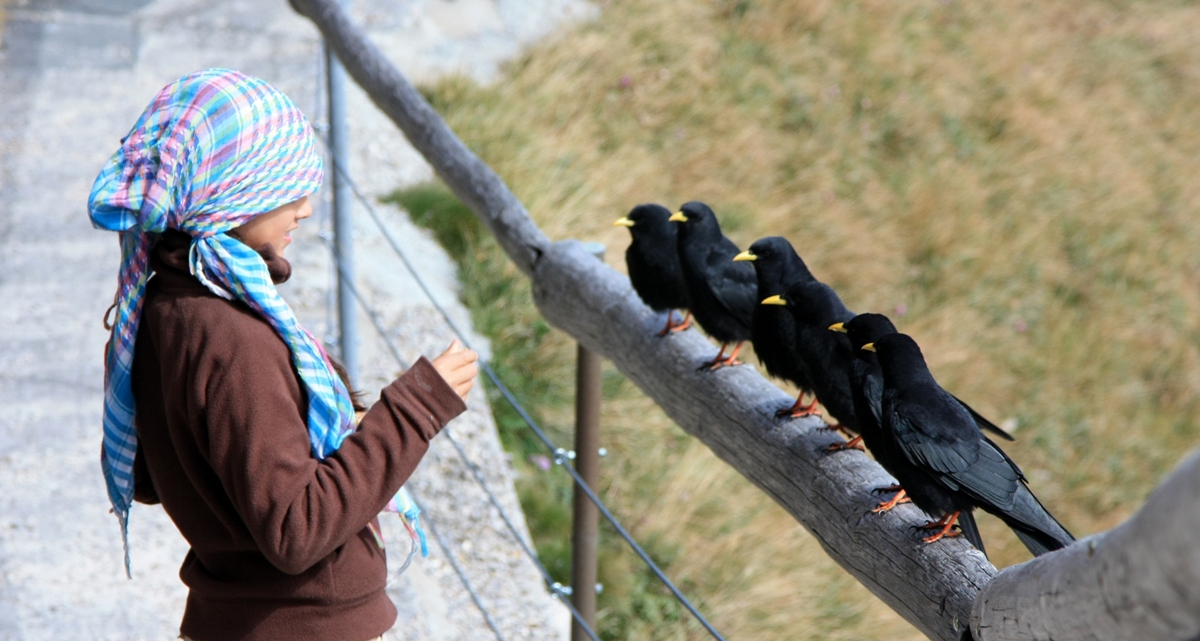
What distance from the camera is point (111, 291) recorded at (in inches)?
182

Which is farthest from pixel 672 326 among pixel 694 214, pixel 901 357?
pixel 901 357

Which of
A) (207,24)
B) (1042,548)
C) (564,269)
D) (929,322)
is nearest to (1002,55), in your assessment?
(929,322)

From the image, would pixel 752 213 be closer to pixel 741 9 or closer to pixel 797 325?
pixel 741 9

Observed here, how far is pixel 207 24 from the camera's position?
7.54 metres

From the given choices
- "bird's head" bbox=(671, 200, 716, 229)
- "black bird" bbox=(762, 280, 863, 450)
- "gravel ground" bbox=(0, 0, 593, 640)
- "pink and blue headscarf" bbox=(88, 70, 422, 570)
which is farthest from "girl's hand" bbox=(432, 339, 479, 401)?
"gravel ground" bbox=(0, 0, 593, 640)

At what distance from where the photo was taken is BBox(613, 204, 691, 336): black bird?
2404 mm

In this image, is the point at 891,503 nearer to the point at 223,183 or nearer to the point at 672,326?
the point at 672,326

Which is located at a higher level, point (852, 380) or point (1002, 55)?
point (852, 380)

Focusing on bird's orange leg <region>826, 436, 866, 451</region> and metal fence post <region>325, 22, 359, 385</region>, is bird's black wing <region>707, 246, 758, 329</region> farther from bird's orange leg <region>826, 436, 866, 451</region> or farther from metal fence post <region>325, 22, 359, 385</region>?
metal fence post <region>325, 22, 359, 385</region>

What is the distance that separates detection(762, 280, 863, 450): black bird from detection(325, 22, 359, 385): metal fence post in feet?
7.11

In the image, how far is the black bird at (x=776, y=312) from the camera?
84.0 inches

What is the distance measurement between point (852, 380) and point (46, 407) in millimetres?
3228

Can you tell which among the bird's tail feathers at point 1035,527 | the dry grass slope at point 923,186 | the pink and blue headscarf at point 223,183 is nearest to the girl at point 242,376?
the pink and blue headscarf at point 223,183

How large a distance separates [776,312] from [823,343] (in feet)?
0.73
